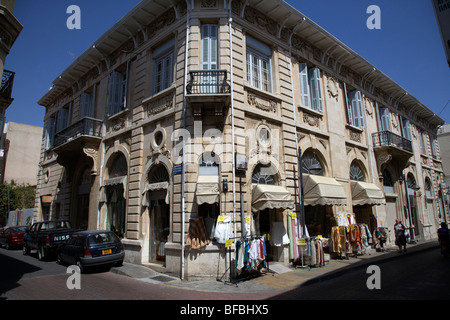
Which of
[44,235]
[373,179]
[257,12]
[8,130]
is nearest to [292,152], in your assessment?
[257,12]

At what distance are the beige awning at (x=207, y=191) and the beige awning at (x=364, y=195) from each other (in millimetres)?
9172

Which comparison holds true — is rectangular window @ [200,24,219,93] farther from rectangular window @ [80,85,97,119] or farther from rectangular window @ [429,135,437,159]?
rectangular window @ [429,135,437,159]

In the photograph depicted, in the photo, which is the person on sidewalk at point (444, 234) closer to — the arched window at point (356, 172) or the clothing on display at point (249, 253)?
the arched window at point (356, 172)

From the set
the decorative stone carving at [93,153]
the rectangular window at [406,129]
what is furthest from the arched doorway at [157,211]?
the rectangular window at [406,129]

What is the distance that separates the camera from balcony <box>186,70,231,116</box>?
9.70 m

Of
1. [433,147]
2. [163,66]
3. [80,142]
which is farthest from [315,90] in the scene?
[433,147]

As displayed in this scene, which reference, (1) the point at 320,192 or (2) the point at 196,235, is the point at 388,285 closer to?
(1) the point at 320,192

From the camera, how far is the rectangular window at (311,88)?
1396 centimetres

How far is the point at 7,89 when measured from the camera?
41.1ft

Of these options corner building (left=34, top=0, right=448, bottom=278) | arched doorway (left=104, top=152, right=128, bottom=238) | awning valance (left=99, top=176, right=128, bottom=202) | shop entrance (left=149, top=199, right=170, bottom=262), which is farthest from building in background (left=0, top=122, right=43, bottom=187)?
shop entrance (left=149, top=199, right=170, bottom=262)

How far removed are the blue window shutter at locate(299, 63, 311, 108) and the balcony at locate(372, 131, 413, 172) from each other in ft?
22.7

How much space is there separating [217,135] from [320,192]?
5.11 meters
